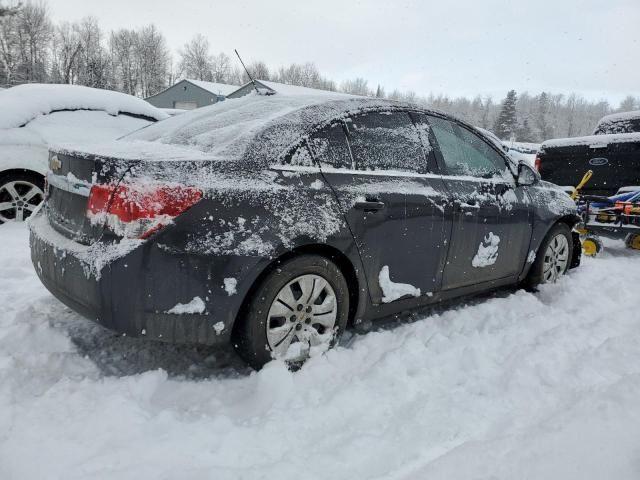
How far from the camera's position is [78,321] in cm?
304

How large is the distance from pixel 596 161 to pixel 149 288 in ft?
21.9

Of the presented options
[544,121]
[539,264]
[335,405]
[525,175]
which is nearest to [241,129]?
[335,405]

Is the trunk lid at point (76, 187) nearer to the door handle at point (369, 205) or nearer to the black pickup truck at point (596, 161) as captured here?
the door handle at point (369, 205)

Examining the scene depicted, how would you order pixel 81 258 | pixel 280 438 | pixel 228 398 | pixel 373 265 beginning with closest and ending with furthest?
pixel 280 438
pixel 81 258
pixel 228 398
pixel 373 265

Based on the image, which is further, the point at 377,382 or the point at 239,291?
the point at 377,382

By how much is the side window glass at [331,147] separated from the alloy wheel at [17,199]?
406 cm

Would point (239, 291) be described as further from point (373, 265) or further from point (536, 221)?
point (536, 221)

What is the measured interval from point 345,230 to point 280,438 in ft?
3.76

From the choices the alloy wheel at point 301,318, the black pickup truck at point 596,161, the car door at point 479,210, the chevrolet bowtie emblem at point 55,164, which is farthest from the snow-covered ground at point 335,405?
the black pickup truck at point 596,161

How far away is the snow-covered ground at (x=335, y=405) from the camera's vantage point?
184cm

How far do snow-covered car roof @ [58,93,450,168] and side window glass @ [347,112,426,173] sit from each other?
0.09 meters

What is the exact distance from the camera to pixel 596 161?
659cm

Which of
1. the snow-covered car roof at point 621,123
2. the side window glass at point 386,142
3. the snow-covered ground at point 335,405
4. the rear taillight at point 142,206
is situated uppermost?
the snow-covered car roof at point 621,123

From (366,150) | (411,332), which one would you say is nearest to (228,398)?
(411,332)
